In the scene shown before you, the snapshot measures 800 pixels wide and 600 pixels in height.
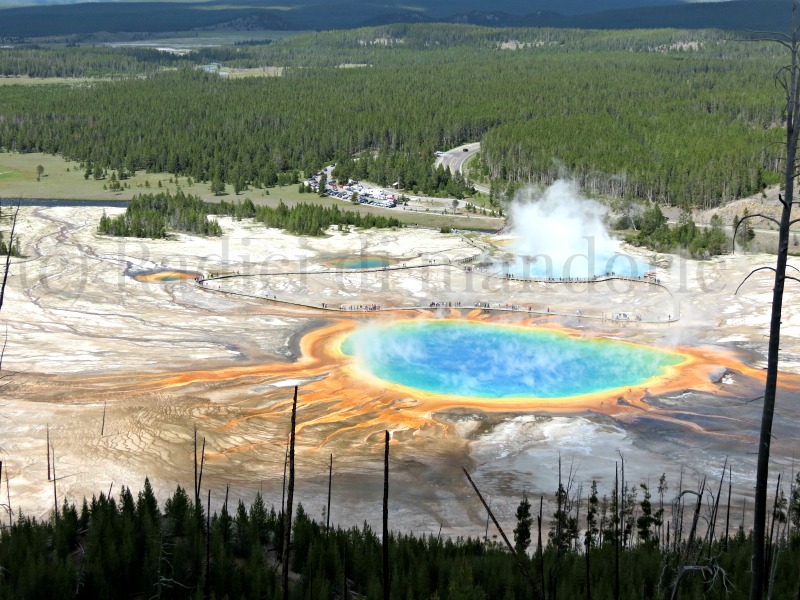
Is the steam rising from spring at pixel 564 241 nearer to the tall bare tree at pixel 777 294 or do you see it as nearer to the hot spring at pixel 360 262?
the hot spring at pixel 360 262

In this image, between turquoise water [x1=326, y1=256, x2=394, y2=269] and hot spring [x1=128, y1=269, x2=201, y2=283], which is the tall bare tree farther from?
turquoise water [x1=326, y1=256, x2=394, y2=269]

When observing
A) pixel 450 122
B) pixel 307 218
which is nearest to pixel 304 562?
pixel 307 218

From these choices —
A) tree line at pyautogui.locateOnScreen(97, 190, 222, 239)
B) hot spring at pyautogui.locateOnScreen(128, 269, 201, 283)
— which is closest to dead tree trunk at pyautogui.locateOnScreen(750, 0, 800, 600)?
hot spring at pyautogui.locateOnScreen(128, 269, 201, 283)

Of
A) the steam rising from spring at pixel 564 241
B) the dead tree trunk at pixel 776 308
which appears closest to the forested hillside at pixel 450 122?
the steam rising from spring at pixel 564 241

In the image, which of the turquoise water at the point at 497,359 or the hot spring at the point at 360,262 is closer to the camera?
the turquoise water at the point at 497,359

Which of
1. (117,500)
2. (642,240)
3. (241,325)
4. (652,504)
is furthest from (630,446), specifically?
(642,240)

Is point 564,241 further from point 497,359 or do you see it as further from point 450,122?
point 450,122
